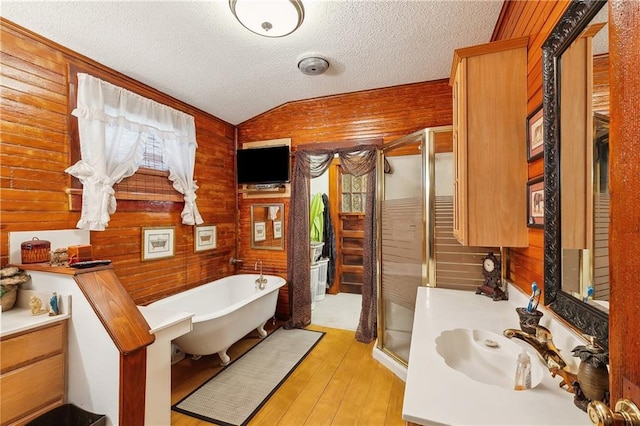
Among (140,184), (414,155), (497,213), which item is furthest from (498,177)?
(140,184)

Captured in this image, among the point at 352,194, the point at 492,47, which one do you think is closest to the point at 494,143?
the point at 492,47

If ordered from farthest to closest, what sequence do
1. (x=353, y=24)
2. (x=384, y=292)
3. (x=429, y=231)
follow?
(x=384, y=292)
(x=429, y=231)
(x=353, y=24)

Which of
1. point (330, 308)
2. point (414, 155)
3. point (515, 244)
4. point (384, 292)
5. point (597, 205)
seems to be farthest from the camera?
point (330, 308)

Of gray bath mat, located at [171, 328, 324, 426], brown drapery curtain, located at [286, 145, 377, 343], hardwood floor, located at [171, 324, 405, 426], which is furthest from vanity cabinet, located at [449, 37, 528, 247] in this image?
gray bath mat, located at [171, 328, 324, 426]

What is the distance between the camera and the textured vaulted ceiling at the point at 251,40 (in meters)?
1.86

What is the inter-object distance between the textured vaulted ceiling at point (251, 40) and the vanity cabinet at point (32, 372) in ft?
6.43

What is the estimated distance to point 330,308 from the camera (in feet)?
13.5

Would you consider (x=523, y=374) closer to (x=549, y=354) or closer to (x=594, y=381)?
(x=549, y=354)

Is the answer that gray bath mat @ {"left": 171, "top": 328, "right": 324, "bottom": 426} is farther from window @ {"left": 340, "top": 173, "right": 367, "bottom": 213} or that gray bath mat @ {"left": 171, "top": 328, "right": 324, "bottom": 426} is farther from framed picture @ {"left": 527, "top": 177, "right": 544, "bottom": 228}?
window @ {"left": 340, "top": 173, "right": 367, "bottom": 213}

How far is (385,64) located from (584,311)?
8.07ft

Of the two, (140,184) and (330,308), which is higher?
(140,184)

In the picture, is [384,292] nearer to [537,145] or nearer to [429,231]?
[429,231]

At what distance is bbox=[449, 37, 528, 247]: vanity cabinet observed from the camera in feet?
4.83

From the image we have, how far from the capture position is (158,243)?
2.79 metres
